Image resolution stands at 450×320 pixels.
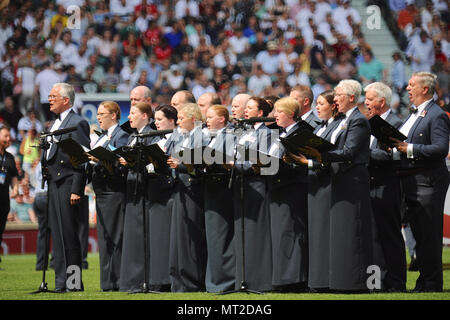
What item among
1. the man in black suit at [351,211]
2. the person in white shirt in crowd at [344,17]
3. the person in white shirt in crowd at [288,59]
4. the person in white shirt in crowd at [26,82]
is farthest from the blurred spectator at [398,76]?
the man in black suit at [351,211]

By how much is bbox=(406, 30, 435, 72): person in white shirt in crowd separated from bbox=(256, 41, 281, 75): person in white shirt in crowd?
3225 mm

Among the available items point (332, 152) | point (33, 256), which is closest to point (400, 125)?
point (332, 152)

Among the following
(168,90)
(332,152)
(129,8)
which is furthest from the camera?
(129,8)

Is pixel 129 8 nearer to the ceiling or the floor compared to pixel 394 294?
nearer to the ceiling

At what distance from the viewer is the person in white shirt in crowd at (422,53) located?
771 inches

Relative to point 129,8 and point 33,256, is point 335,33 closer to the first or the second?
point 129,8

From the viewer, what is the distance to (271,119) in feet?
25.6

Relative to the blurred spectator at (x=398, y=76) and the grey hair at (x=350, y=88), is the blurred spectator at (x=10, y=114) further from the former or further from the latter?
→ the grey hair at (x=350, y=88)

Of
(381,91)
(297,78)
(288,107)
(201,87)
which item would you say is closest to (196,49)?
(201,87)

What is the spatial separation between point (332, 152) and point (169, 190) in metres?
2.14

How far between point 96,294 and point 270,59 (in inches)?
484

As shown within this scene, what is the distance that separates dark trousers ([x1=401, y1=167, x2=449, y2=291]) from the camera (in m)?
8.00

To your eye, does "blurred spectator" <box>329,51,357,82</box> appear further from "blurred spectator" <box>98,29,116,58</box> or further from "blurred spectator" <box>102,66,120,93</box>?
"blurred spectator" <box>98,29,116,58</box>

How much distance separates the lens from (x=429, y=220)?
8062 millimetres
